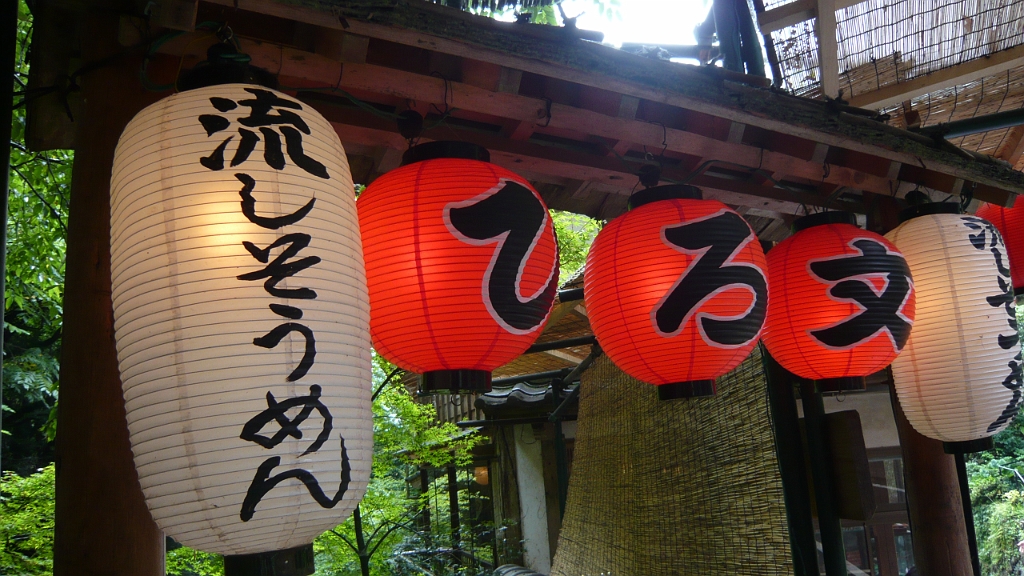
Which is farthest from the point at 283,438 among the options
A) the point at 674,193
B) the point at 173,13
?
the point at 674,193

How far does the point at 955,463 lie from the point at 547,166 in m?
3.91

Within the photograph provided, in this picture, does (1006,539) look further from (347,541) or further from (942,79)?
(347,541)

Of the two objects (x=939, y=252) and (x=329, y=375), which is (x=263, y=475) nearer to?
(x=329, y=375)

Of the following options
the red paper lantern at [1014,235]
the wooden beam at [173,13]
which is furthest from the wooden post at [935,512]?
the wooden beam at [173,13]

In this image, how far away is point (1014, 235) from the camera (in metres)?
5.44

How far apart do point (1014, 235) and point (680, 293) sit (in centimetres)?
391

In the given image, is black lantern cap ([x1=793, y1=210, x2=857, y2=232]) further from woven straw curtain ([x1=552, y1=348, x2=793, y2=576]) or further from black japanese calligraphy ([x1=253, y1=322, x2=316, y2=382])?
black japanese calligraphy ([x1=253, y1=322, x2=316, y2=382])

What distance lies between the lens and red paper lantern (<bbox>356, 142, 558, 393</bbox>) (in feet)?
8.90

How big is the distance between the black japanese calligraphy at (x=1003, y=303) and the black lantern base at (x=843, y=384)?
1.03 m

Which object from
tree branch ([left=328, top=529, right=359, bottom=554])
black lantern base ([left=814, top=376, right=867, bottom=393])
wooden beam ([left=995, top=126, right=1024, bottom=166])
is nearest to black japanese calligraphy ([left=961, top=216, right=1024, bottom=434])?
black lantern base ([left=814, top=376, right=867, bottom=393])

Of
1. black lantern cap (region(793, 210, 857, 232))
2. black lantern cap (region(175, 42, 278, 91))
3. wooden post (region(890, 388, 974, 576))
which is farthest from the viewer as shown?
wooden post (region(890, 388, 974, 576))

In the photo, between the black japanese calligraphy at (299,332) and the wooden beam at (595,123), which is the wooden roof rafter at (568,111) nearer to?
the wooden beam at (595,123)

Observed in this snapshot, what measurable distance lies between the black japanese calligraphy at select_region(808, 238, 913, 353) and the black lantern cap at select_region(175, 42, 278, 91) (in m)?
3.01

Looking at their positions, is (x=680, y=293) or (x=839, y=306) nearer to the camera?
(x=680, y=293)
